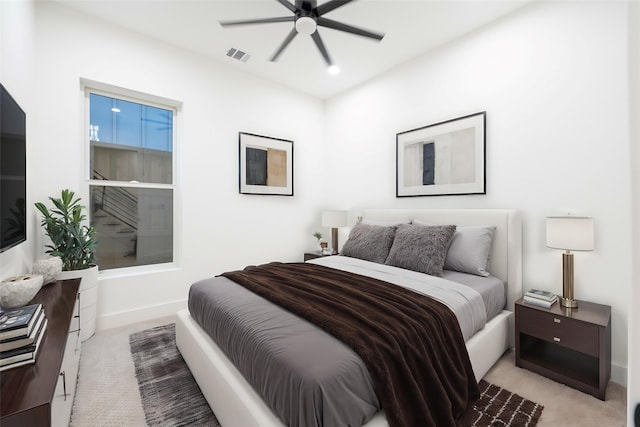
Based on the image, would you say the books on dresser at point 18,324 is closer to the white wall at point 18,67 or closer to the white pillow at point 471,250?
the white wall at point 18,67

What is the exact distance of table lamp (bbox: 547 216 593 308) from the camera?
75.8 inches

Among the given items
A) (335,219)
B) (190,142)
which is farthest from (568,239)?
(190,142)

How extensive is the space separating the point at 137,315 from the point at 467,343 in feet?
10.1

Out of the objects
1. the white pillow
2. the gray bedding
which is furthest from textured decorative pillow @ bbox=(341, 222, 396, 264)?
the gray bedding

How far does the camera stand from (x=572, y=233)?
196 centimetres

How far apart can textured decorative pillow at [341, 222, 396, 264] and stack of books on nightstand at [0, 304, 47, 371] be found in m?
2.41

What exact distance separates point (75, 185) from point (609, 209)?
14.6 ft

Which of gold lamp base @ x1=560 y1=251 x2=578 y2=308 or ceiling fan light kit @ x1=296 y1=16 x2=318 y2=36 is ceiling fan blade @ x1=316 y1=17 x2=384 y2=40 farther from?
gold lamp base @ x1=560 y1=251 x2=578 y2=308

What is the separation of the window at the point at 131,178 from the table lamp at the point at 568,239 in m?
3.68

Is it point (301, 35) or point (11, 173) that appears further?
point (301, 35)

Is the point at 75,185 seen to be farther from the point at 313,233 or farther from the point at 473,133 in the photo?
the point at 473,133

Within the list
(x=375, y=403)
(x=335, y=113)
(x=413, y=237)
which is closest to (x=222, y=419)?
(x=375, y=403)

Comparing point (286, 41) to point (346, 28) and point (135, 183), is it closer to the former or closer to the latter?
point (346, 28)

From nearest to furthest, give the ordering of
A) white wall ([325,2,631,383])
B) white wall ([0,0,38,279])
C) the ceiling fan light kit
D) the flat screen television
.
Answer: the flat screen television < white wall ([0,0,38,279]) < white wall ([325,2,631,383]) < the ceiling fan light kit
